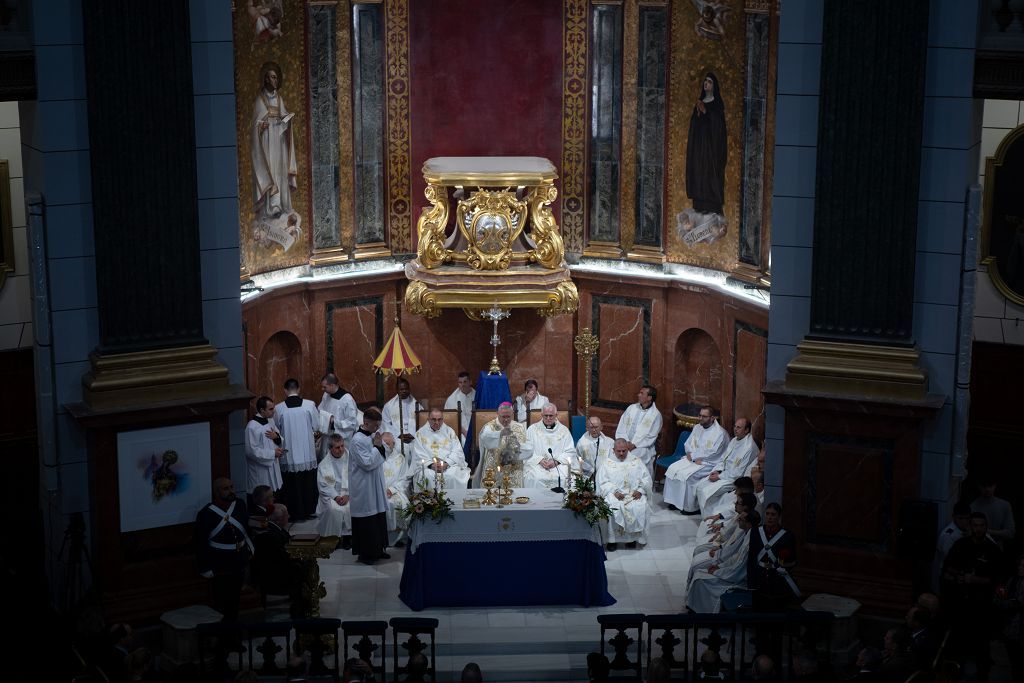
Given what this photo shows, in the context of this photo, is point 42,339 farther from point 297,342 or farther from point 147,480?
point 297,342

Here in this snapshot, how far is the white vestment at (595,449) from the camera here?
1709cm

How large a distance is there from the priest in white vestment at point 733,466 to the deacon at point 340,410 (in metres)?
3.89

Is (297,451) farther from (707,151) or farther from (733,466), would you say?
(707,151)

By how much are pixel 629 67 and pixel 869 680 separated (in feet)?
31.2

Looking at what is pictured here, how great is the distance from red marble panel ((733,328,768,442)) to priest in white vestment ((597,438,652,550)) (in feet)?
5.32

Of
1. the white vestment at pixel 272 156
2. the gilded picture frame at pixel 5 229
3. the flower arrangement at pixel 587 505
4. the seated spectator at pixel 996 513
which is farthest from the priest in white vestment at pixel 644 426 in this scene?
the gilded picture frame at pixel 5 229

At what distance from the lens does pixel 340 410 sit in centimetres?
1772

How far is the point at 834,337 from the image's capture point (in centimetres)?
1413

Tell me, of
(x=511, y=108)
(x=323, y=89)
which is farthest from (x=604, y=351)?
(x=323, y=89)

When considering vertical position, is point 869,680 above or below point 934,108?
below

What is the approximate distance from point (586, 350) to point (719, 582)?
5.15 meters

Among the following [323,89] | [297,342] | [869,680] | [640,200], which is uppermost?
[323,89]

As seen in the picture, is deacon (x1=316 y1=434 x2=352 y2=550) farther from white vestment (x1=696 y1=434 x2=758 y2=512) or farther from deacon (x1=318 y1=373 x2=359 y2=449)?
white vestment (x1=696 y1=434 x2=758 y2=512)

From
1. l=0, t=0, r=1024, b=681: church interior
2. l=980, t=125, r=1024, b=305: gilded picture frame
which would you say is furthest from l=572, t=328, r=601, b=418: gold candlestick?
l=980, t=125, r=1024, b=305: gilded picture frame
